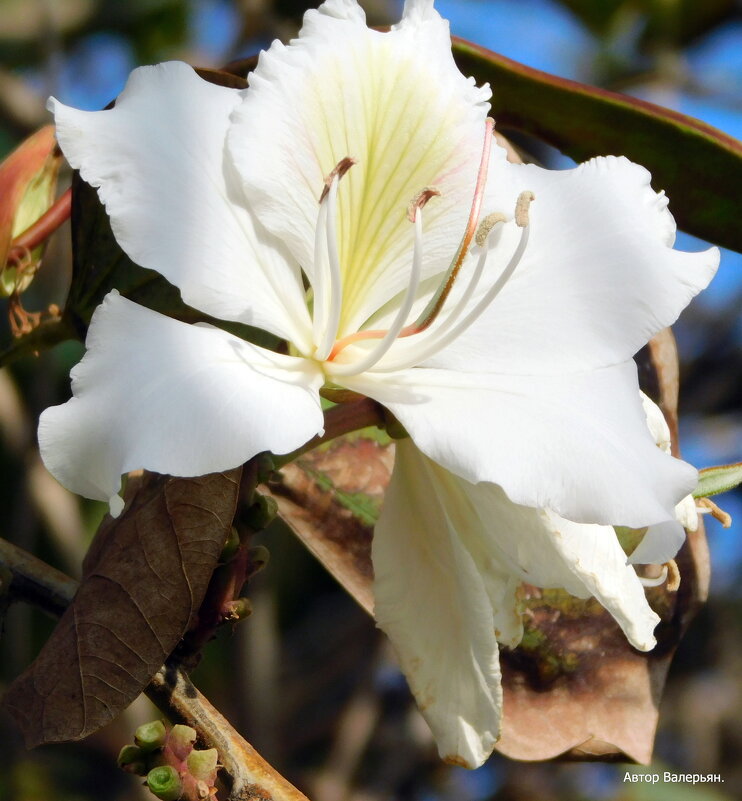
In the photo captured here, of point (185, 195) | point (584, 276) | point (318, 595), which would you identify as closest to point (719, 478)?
point (584, 276)

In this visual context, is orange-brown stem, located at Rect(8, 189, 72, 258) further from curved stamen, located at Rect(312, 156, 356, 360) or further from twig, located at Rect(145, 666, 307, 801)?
twig, located at Rect(145, 666, 307, 801)

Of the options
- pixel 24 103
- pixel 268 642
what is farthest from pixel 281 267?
pixel 24 103

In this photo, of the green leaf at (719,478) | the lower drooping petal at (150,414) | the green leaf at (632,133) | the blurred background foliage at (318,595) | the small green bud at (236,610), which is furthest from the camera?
the blurred background foliage at (318,595)

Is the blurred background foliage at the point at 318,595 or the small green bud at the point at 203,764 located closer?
the small green bud at the point at 203,764

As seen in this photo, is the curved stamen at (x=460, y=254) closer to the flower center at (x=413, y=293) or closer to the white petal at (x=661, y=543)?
the flower center at (x=413, y=293)

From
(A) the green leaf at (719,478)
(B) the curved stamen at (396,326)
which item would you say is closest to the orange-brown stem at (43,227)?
(B) the curved stamen at (396,326)

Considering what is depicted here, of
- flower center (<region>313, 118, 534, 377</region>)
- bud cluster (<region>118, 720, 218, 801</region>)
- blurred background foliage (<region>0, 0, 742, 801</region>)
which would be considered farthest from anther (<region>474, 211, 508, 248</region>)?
blurred background foliage (<region>0, 0, 742, 801</region>)
